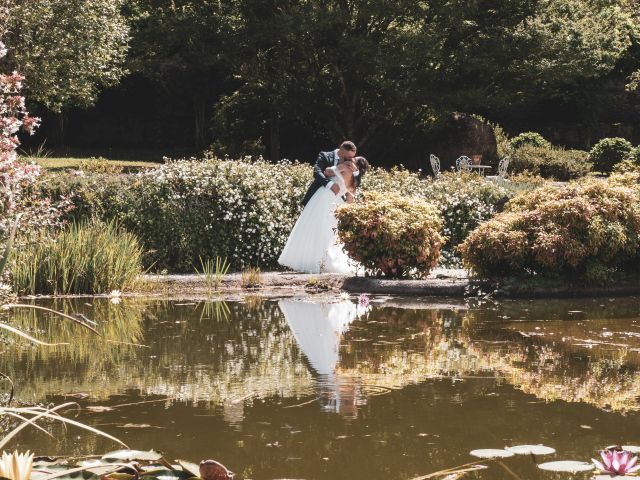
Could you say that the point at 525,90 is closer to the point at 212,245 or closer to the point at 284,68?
the point at 284,68

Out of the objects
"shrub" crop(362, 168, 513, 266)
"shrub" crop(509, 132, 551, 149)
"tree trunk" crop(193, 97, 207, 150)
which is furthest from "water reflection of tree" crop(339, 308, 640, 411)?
"tree trunk" crop(193, 97, 207, 150)

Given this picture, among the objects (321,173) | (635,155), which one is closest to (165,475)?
(321,173)

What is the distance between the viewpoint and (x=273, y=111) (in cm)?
2959

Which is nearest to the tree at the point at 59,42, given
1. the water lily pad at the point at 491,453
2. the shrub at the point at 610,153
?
the shrub at the point at 610,153

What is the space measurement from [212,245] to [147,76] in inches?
661

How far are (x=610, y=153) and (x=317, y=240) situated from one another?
16.8m

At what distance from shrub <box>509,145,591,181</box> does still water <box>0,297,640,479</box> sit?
718 inches

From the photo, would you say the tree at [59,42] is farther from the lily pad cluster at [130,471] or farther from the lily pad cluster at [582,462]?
the lily pad cluster at [130,471]

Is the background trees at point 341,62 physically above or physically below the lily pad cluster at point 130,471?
above

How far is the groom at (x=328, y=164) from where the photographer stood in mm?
14078

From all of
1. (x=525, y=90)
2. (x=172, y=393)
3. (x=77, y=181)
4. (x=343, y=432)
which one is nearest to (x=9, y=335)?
(x=172, y=393)

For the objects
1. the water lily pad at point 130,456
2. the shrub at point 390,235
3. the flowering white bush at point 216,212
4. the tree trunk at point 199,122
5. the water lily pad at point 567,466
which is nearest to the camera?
the water lily pad at point 130,456

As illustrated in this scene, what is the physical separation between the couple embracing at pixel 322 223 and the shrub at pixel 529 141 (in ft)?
57.9

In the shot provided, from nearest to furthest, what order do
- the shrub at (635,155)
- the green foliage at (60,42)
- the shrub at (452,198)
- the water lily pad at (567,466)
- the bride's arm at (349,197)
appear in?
the water lily pad at (567,466)
the bride's arm at (349,197)
the shrub at (452,198)
the green foliage at (60,42)
the shrub at (635,155)
